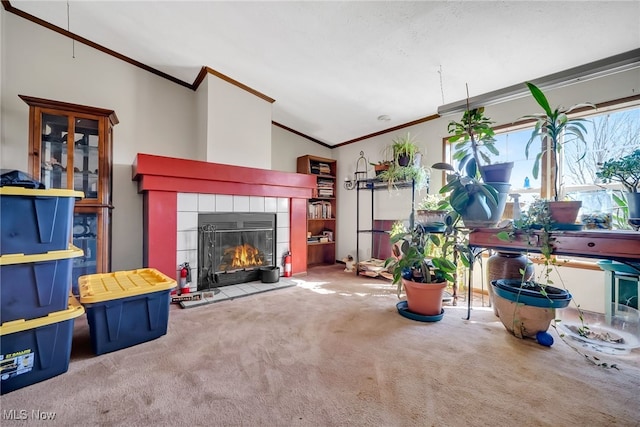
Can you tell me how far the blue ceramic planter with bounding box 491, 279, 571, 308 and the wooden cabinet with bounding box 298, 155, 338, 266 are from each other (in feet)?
8.92

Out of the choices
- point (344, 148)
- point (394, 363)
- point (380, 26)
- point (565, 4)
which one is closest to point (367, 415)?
point (394, 363)

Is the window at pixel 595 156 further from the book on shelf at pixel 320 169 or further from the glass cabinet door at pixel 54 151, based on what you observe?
the glass cabinet door at pixel 54 151

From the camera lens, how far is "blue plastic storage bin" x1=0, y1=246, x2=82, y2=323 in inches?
45.2

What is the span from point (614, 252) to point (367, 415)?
1.50 meters

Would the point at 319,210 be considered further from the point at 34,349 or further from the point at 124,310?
the point at 34,349

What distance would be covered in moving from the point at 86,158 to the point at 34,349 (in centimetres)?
194

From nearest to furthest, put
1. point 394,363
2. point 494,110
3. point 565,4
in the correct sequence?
point 394,363, point 565,4, point 494,110

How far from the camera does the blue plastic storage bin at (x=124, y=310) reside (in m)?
1.47

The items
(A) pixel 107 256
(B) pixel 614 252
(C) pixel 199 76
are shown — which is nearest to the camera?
(B) pixel 614 252

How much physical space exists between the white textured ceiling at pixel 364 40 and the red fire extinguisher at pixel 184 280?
221cm

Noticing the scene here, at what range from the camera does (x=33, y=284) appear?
1.22 metres

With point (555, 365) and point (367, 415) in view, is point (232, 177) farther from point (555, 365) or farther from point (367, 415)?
point (555, 365)

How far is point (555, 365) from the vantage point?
4.53 feet

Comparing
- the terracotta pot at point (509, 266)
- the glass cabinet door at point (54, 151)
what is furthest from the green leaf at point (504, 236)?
the glass cabinet door at point (54, 151)
